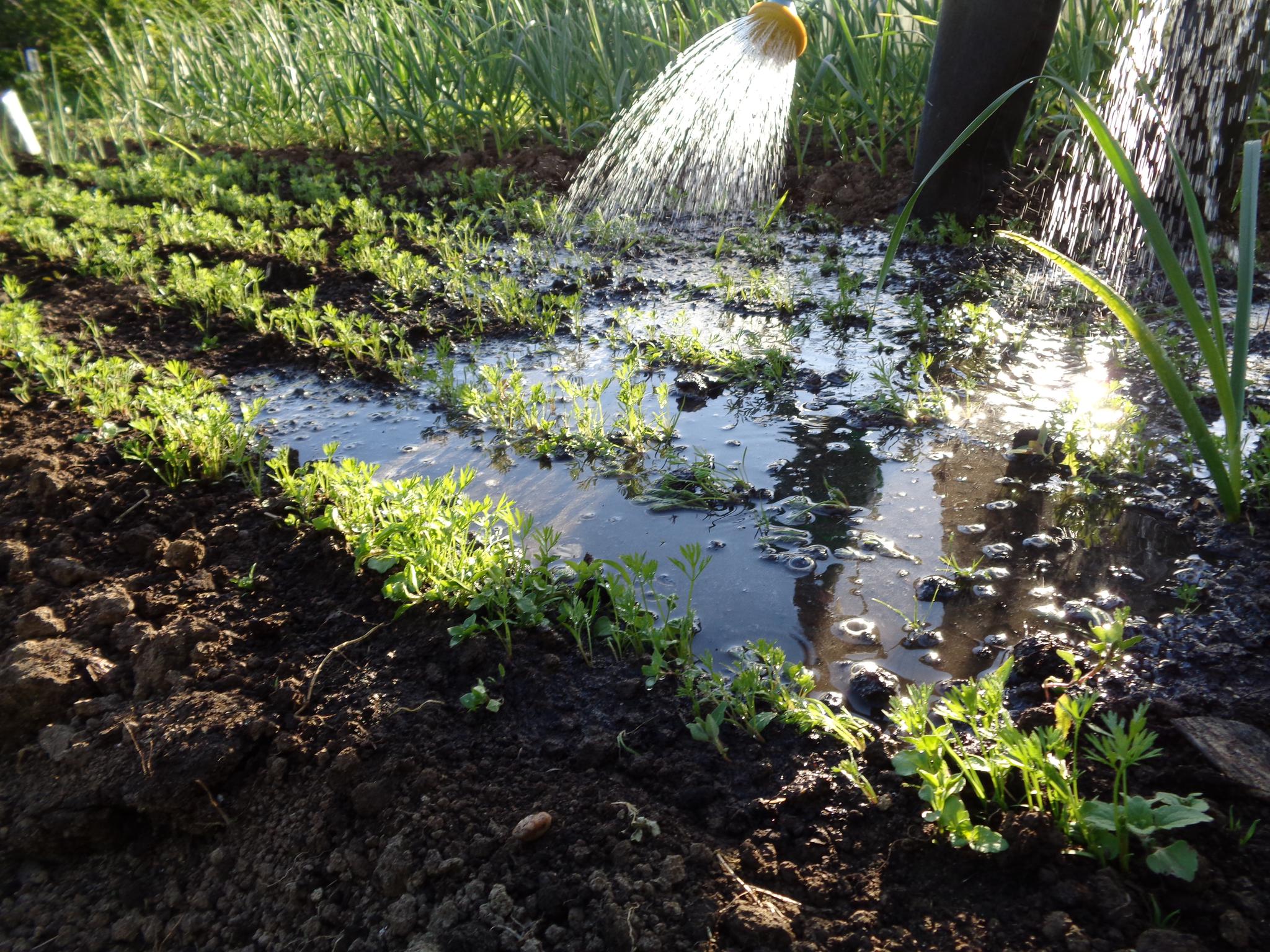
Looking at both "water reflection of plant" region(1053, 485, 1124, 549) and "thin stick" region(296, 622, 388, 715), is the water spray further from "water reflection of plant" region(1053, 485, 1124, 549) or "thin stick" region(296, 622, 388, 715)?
"thin stick" region(296, 622, 388, 715)

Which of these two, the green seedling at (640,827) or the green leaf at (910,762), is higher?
the green leaf at (910,762)

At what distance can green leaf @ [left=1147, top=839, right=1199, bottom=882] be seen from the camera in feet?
3.74

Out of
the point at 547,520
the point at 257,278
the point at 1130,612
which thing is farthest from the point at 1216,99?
the point at 257,278

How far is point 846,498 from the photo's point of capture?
93.4 inches

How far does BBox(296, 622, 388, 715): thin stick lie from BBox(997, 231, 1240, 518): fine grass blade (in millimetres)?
1628

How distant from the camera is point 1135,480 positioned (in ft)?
7.45

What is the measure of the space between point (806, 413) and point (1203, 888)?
6.16 feet

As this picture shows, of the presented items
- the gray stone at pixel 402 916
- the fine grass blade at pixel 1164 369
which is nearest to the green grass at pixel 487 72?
the fine grass blade at pixel 1164 369

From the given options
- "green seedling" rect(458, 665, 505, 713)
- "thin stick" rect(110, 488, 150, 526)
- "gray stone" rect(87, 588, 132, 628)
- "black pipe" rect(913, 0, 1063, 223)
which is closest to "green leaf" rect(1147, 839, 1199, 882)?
"green seedling" rect(458, 665, 505, 713)

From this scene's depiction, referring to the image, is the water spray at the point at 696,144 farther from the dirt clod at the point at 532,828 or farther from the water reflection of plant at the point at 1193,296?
the dirt clod at the point at 532,828

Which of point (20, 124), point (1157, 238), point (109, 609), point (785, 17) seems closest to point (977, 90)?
point (785, 17)

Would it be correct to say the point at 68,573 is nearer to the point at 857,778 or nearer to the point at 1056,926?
the point at 857,778

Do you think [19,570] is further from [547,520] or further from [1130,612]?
[1130,612]

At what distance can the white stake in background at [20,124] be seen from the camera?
25.3ft
